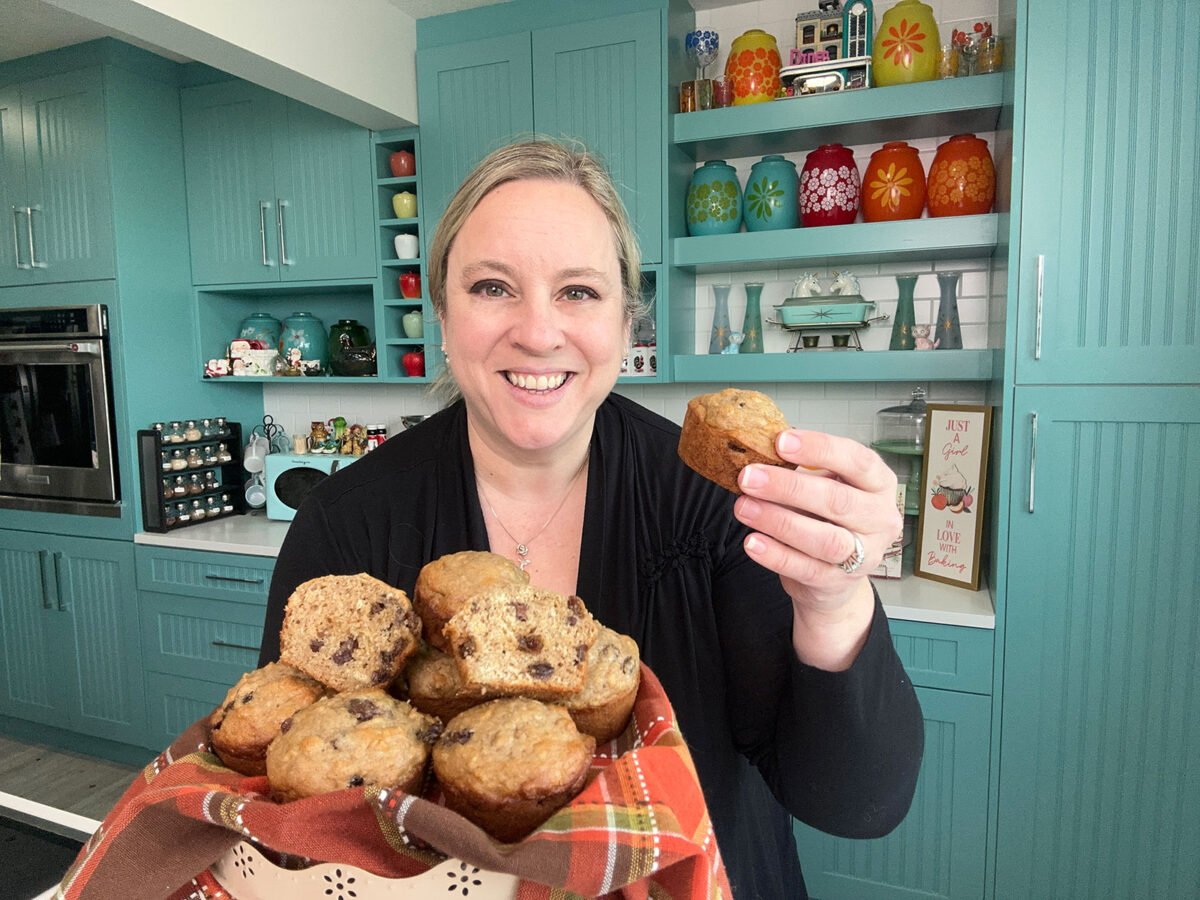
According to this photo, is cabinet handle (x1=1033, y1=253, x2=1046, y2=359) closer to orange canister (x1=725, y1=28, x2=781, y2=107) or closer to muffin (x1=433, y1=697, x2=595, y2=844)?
orange canister (x1=725, y1=28, x2=781, y2=107)

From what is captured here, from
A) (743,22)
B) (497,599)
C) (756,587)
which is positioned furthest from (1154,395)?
(497,599)

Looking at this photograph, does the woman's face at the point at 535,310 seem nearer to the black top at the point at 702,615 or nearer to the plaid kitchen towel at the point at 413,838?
the black top at the point at 702,615

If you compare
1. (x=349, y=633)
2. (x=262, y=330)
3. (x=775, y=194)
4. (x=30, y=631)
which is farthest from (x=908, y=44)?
(x=30, y=631)

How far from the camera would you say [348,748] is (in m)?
0.51

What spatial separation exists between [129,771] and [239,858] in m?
3.59

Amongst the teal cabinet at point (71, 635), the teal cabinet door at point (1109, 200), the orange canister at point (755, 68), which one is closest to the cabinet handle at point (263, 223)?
the teal cabinet at point (71, 635)

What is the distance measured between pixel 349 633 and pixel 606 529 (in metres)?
0.57

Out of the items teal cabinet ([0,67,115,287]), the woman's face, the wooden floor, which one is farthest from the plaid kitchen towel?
teal cabinet ([0,67,115,287])

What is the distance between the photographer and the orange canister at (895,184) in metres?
2.46

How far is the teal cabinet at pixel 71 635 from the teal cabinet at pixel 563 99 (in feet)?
6.98

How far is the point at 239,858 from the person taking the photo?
1.56 feet

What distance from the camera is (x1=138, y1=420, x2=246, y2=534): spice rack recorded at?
10.3 feet

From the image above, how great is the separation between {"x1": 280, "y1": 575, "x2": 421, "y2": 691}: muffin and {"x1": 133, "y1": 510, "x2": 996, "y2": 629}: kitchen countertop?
Result: 158cm

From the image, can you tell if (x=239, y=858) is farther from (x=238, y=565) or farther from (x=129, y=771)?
Result: (x=129, y=771)
